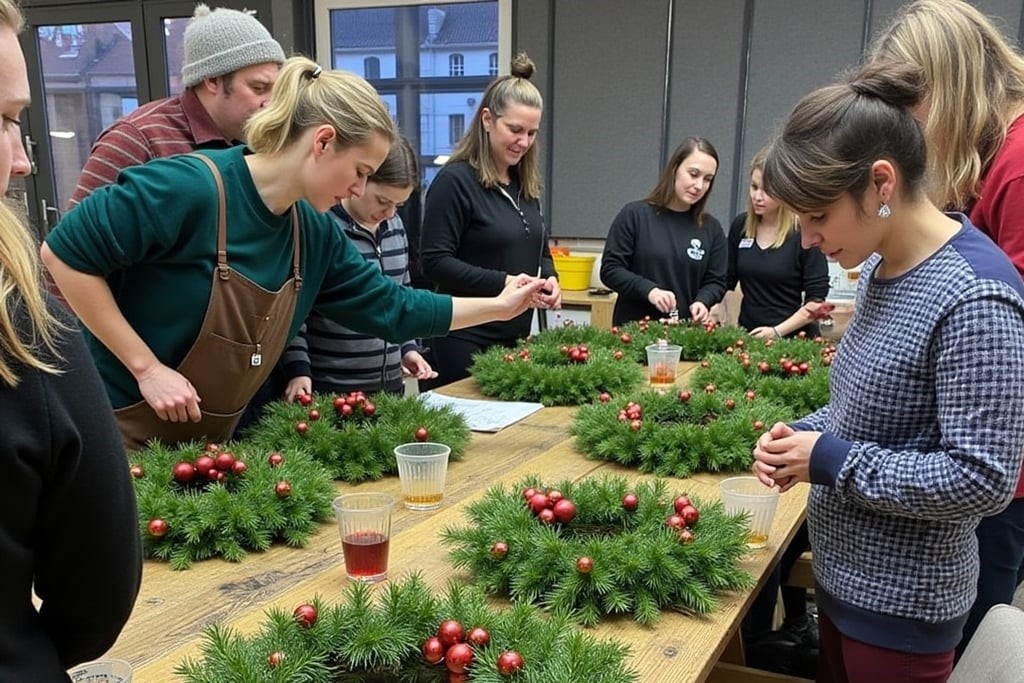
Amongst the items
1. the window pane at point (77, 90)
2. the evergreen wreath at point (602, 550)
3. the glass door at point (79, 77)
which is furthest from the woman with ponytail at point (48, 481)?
the window pane at point (77, 90)

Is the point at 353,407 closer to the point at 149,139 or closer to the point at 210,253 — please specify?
the point at 210,253

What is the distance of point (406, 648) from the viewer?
0.94m

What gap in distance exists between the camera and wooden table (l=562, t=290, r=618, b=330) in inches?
197

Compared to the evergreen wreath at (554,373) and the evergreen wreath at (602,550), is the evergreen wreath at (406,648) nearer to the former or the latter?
the evergreen wreath at (602,550)

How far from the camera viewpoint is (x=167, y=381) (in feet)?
5.13

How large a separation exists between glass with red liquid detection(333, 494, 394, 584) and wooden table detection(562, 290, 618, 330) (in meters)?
3.78

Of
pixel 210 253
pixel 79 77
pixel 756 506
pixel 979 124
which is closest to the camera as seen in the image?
pixel 756 506

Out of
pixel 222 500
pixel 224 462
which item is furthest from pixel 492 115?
pixel 222 500

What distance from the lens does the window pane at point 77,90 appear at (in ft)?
20.9

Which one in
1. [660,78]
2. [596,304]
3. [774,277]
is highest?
[660,78]

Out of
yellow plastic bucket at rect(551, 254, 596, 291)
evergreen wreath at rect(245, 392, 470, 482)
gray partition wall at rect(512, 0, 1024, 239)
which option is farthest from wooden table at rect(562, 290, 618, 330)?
evergreen wreath at rect(245, 392, 470, 482)

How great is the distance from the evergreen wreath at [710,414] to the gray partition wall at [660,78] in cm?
284

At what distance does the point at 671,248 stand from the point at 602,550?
7.86ft

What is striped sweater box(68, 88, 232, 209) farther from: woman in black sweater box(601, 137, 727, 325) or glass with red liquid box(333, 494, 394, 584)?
woman in black sweater box(601, 137, 727, 325)
